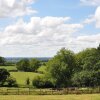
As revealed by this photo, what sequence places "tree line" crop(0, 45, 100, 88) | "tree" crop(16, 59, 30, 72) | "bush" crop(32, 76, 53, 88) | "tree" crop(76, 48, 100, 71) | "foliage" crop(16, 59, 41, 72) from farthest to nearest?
"foliage" crop(16, 59, 41, 72) → "tree" crop(16, 59, 30, 72) → "bush" crop(32, 76, 53, 88) → "tree" crop(76, 48, 100, 71) → "tree line" crop(0, 45, 100, 88)

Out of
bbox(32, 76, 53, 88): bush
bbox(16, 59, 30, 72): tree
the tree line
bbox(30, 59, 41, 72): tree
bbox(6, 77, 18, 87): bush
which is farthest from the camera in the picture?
bbox(30, 59, 41, 72): tree

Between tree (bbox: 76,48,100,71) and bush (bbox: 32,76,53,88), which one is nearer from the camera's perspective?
tree (bbox: 76,48,100,71)

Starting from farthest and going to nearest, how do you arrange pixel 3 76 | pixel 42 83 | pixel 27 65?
pixel 27 65
pixel 3 76
pixel 42 83

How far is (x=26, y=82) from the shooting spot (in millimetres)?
104312

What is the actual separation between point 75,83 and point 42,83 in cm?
1127

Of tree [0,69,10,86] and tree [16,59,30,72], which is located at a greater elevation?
tree [16,59,30,72]

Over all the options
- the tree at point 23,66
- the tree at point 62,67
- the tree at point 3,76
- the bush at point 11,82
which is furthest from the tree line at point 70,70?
the tree at point 23,66

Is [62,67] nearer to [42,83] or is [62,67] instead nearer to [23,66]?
[42,83]

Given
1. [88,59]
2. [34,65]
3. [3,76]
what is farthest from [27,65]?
[88,59]

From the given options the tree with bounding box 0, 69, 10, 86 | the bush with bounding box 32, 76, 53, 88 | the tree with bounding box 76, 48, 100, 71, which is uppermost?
the tree with bounding box 76, 48, 100, 71

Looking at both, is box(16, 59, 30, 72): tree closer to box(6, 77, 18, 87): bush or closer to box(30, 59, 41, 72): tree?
box(30, 59, 41, 72): tree

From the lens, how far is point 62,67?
315 ft

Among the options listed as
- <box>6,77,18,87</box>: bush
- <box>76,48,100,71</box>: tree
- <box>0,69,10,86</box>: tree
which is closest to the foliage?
<box>76,48,100,71</box>: tree

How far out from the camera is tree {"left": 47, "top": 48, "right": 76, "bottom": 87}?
96094 millimetres
